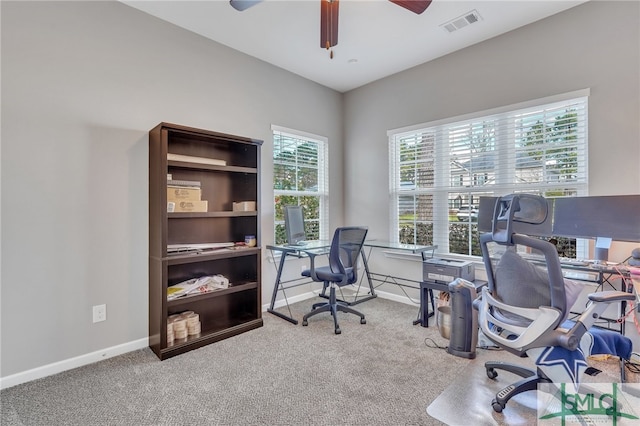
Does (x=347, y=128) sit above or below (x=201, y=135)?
above

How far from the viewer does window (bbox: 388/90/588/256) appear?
8.93 feet

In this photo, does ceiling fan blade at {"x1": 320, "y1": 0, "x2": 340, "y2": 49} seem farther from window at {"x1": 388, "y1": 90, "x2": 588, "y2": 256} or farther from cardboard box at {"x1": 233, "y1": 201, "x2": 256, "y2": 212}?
window at {"x1": 388, "y1": 90, "x2": 588, "y2": 256}

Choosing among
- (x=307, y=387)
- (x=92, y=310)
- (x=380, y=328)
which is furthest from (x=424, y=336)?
(x=92, y=310)

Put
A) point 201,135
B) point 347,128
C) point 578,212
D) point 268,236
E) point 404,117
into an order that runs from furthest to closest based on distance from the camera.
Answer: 1. point 347,128
2. point 404,117
3. point 268,236
4. point 201,135
5. point 578,212

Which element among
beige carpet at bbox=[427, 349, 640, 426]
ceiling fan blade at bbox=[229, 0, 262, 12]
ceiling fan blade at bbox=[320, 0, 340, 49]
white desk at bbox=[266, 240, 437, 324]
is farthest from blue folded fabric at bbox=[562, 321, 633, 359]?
ceiling fan blade at bbox=[229, 0, 262, 12]

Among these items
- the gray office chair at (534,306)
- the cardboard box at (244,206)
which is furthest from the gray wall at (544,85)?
the cardboard box at (244,206)

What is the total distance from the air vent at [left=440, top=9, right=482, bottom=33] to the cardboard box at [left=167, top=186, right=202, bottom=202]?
275cm

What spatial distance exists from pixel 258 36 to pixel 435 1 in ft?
5.38

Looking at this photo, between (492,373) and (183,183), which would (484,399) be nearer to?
(492,373)

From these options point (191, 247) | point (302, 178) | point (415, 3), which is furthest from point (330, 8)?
point (302, 178)

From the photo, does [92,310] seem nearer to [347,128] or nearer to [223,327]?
[223,327]

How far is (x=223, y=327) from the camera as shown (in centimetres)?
292

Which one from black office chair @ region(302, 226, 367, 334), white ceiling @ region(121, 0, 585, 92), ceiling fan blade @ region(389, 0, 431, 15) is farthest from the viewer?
black office chair @ region(302, 226, 367, 334)

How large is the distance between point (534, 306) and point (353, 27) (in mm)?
2679
